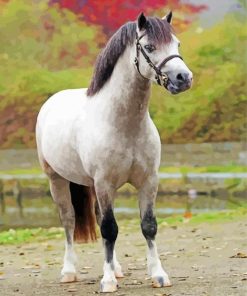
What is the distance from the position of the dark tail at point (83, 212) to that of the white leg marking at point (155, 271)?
0.85m

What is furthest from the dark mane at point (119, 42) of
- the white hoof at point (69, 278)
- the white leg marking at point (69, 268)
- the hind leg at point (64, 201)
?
the white hoof at point (69, 278)

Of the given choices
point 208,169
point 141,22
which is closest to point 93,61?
point 208,169

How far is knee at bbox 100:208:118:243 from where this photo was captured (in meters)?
5.20

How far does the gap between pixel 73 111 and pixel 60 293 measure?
122 cm

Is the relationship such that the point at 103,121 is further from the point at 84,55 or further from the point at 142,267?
the point at 84,55

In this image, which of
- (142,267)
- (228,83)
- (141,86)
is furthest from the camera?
(228,83)

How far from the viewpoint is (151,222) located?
5281 millimetres

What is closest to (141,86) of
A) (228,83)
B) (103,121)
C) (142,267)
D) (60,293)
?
(103,121)

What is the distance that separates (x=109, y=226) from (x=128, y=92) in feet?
2.81

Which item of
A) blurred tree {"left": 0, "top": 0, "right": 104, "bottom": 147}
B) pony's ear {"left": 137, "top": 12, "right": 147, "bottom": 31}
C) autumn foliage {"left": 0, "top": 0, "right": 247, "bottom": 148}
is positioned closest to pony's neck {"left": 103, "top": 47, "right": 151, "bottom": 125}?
pony's ear {"left": 137, "top": 12, "right": 147, "bottom": 31}

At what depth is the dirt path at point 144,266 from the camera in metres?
5.33

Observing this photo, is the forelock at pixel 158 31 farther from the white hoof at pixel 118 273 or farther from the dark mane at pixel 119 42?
the white hoof at pixel 118 273

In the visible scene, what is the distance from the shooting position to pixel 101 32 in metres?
21.3

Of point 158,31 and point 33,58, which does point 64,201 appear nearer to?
point 158,31
